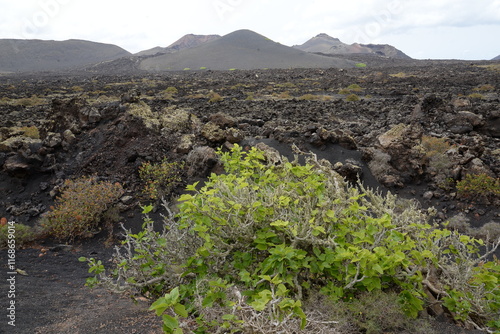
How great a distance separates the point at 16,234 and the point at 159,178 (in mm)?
2817

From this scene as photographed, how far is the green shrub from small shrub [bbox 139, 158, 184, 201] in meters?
0.67

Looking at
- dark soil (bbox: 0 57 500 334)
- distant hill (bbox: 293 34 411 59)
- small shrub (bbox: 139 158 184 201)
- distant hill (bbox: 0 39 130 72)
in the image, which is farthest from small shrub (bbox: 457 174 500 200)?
distant hill (bbox: 293 34 411 59)

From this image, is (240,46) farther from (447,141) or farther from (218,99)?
(447,141)

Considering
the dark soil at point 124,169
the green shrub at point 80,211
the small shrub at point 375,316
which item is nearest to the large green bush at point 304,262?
the small shrub at point 375,316

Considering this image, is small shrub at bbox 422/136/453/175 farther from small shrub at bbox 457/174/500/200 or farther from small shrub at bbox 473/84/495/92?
small shrub at bbox 473/84/495/92

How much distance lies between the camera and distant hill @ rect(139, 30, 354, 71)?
241 ft

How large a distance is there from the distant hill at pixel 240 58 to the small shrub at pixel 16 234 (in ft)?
→ 219

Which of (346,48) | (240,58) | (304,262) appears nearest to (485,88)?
(304,262)

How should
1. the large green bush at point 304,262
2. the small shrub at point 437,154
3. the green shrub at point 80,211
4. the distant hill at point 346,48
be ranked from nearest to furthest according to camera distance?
the large green bush at point 304,262
the green shrub at point 80,211
the small shrub at point 437,154
the distant hill at point 346,48

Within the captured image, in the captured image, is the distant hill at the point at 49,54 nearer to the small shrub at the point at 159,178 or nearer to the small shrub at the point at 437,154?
the small shrub at the point at 159,178

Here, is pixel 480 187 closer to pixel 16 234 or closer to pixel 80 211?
pixel 80 211

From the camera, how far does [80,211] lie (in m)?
6.35

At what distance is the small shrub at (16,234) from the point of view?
19.3ft

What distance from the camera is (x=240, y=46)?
319 ft
